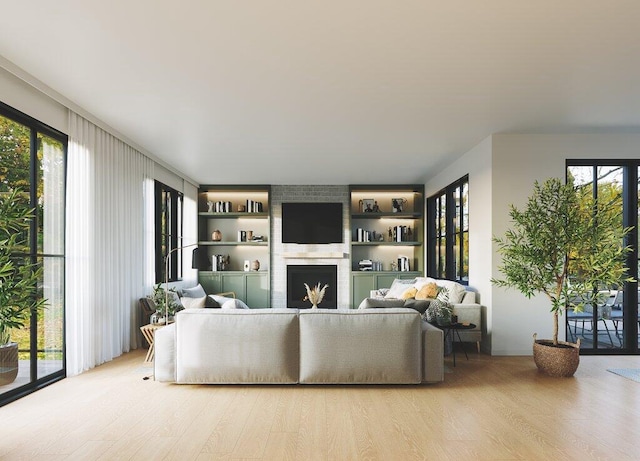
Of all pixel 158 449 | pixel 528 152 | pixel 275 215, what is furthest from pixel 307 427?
pixel 275 215

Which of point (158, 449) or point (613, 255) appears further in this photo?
point (613, 255)

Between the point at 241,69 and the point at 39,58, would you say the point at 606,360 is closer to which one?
the point at 241,69

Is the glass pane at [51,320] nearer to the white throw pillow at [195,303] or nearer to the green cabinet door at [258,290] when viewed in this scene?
the white throw pillow at [195,303]

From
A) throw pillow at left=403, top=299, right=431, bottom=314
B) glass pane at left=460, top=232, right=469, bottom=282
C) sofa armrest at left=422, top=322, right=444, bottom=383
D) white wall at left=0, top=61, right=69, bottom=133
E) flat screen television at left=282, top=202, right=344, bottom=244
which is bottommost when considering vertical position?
sofa armrest at left=422, top=322, right=444, bottom=383

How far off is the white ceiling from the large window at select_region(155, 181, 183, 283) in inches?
72.1

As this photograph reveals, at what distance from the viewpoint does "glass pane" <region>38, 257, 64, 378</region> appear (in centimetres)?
464

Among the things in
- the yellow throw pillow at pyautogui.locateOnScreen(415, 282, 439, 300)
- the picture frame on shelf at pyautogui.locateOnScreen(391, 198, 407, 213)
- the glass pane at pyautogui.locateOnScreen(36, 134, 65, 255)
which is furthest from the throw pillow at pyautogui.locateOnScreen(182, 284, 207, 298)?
the picture frame on shelf at pyautogui.locateOnScreen(391, 198, 407, 213)

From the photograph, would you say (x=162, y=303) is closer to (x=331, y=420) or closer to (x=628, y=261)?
(x=331, y=420)

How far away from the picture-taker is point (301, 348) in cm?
461

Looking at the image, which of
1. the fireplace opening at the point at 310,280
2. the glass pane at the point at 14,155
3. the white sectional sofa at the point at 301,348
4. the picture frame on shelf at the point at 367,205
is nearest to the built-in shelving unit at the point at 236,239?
the fireplace opening at the point at 310,280

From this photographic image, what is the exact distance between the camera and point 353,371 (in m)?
4.55

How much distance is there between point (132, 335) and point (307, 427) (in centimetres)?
388

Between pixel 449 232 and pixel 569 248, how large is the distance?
3.36 meters

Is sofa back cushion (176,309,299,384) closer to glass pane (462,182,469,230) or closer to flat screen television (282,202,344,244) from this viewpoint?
glass pane (462,182,469,230)
